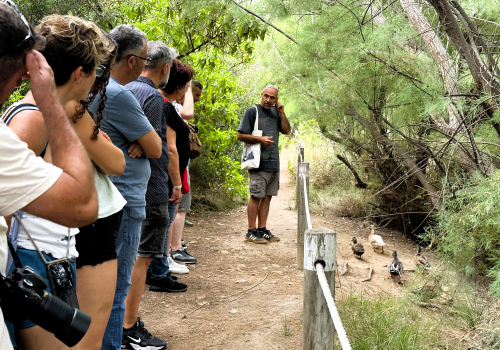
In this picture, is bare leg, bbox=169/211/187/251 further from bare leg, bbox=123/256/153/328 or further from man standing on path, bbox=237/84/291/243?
bare leg, bbox=123/256/153/328

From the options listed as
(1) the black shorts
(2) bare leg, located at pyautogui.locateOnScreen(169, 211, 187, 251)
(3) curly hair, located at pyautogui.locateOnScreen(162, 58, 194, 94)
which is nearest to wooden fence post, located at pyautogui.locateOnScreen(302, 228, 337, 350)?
(1) the black shorts

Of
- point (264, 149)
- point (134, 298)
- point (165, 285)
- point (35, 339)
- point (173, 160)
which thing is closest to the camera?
point (35, 339)

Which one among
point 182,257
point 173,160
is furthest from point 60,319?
point 182,257

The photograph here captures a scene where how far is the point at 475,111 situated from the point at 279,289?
227cm

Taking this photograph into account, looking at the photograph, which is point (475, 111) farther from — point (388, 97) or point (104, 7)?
point (104, 7)

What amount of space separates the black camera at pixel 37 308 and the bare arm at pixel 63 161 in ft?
0.52

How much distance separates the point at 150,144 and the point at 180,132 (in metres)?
1.40

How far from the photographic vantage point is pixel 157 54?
320 centimetres

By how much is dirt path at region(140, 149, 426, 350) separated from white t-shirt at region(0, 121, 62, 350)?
8.10 ft

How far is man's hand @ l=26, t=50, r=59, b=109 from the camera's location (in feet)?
4.11

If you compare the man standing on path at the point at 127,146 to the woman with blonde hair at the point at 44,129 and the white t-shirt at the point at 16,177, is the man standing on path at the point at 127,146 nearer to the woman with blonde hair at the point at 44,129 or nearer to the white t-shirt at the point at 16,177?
the woman with blonde hair at the point at 44,129

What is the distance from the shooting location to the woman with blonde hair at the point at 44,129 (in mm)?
1635

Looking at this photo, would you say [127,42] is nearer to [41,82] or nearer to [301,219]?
[41,82]

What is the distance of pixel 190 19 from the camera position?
676 centimetres
